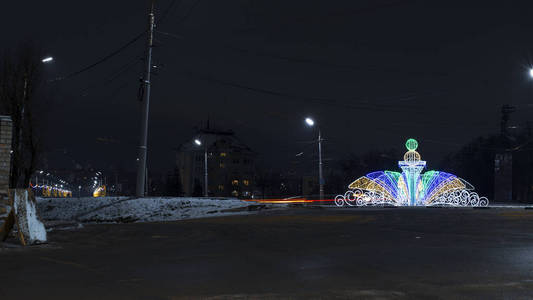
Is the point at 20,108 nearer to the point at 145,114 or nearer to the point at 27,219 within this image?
the point at 145,114

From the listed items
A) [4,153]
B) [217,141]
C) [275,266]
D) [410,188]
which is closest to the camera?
[275,266]

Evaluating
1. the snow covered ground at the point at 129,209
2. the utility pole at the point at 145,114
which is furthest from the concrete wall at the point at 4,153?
the utility pole at the point at 145,114

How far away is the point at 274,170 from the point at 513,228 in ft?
338

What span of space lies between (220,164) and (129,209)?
77468mm

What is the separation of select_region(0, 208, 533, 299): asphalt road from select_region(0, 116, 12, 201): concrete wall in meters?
3.00

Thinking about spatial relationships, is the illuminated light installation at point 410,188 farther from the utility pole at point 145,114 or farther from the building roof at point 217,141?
the building roof at point 217,141

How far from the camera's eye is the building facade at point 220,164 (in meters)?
98.3

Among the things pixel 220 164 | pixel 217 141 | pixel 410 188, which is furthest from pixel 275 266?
pixel 217 141

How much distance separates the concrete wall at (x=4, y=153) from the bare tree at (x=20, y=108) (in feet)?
41.2

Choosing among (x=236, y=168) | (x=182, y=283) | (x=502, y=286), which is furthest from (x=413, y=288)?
(x=236, y=168)

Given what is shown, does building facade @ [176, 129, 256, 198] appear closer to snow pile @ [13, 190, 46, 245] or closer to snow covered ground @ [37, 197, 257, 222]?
snow covered ground @ [37, 197, 257, 222]

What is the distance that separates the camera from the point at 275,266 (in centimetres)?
806

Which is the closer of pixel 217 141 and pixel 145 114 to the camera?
pixel 145 114

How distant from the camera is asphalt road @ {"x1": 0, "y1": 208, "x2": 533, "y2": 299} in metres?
6.17
